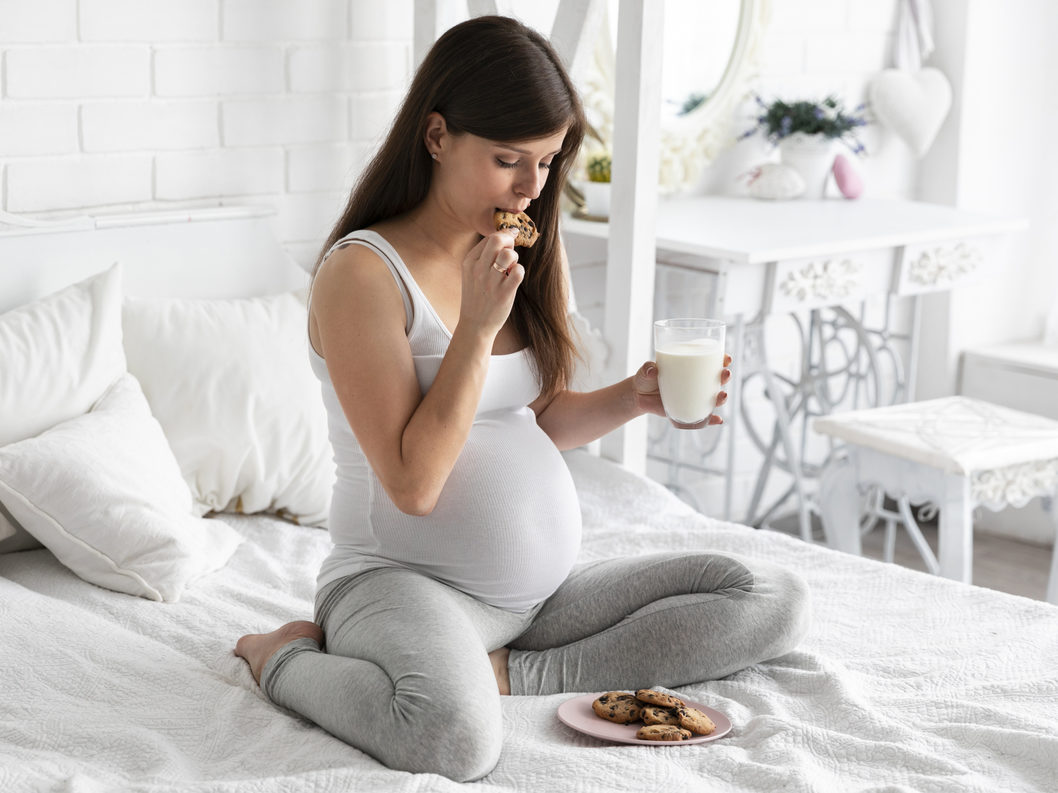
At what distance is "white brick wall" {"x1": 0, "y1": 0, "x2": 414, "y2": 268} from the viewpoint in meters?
2.09

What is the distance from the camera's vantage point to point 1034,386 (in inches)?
134

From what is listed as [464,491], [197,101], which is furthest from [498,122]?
[197,101]

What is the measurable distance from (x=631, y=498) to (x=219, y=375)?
Answer: 721 mm

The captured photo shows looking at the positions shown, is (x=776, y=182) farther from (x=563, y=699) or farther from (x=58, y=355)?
(x=563, y=699)

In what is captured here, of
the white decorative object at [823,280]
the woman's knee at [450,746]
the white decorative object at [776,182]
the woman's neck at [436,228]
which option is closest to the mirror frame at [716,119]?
the white decorative object at [776,182]

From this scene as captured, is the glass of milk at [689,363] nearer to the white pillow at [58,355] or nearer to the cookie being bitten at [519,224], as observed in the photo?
the cookie being bitten at [519,224]

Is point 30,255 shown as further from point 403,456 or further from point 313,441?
point 403,456

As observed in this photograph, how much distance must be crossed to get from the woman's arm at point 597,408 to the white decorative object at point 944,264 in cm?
131

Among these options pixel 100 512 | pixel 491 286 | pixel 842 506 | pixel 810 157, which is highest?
pixel 810 157

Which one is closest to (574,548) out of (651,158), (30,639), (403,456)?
(403,456)

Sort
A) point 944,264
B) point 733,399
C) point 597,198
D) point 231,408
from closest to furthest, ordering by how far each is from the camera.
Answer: point 231,408, point 597,198, point 944,264, point 733,399

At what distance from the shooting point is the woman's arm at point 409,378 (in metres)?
1.39

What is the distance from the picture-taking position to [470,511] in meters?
1.48

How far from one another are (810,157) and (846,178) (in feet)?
0.38
